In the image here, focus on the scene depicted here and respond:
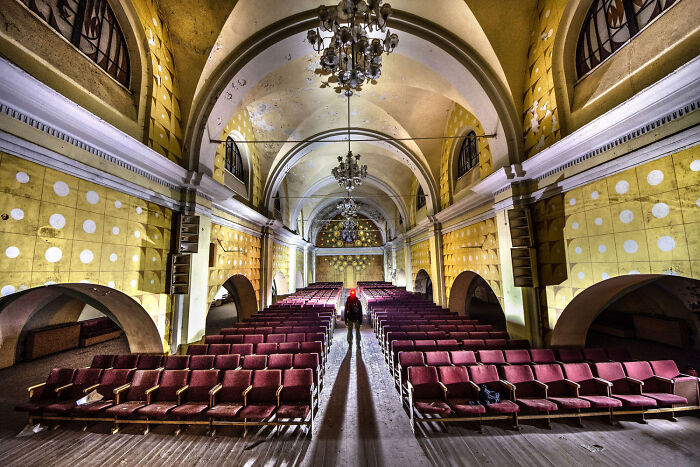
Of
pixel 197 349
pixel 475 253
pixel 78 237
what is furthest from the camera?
pixel 475 253

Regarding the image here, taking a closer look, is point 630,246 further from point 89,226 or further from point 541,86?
point 89,226

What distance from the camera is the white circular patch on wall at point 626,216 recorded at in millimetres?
3584

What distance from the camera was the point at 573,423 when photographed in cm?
342

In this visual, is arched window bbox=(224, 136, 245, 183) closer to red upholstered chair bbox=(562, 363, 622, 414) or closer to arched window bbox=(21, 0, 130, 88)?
arched window bbox=(21, 0, 130, 88)

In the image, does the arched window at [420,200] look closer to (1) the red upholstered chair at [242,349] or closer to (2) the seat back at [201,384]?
(1) the red upholstered chair at [242,349]

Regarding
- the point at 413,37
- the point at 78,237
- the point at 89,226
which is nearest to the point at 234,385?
the point at 78,237

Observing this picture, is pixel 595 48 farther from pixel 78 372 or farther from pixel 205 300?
pixel 78 372

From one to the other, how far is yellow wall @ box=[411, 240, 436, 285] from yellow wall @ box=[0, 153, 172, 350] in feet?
30.8

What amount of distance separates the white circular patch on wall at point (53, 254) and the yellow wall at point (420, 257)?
1045 cm

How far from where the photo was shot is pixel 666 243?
319 centimetres

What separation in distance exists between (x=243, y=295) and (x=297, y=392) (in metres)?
7.30

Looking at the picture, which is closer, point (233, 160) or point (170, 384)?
point (170, 384)

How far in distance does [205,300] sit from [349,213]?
7326mm

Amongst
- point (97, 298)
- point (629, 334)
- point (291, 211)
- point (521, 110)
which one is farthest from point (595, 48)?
point (291, 211)
